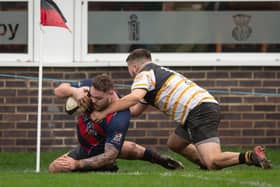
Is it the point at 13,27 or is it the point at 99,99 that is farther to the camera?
the point at 13,27

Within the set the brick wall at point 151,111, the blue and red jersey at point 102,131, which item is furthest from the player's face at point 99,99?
the brick wall at point 151,111

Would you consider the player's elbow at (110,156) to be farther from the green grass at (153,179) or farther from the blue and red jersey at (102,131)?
the green grass at (153,179)

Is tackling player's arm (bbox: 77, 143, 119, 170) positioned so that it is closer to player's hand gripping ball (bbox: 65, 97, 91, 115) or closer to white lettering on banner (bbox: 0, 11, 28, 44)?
player's hand gripping ball (bbox: 65, 97, 91, 115)

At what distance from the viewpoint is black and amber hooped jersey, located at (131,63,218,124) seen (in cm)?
1147

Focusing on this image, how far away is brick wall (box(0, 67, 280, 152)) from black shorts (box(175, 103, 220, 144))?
3.38m

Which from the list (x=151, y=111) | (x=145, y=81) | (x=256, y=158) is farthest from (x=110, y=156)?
(x=151, y=111)

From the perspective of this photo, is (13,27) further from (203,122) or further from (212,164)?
(212,164)

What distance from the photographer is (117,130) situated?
36.0 ft

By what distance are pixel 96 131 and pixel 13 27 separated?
431 cm

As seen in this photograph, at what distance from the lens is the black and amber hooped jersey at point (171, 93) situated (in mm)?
11469

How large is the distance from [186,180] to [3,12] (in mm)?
5804

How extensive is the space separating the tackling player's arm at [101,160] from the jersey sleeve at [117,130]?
0.05 meters

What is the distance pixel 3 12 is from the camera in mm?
15023

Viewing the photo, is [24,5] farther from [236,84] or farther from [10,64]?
[236,84]
